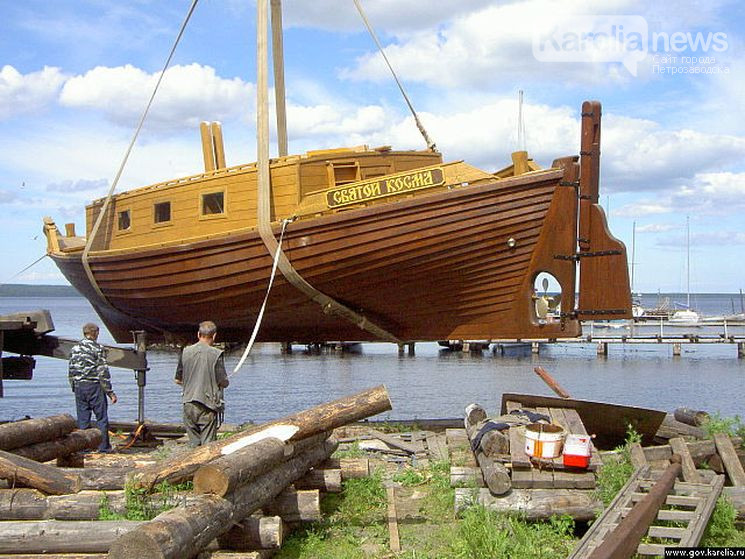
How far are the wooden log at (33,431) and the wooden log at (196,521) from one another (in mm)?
2567

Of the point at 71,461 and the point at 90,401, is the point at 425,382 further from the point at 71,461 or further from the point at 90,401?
the point at 71,461

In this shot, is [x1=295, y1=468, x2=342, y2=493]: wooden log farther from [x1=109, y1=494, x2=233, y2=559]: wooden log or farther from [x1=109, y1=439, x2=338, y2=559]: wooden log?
[x1=109, y1=494, x2=233, y2=559]: wooden log

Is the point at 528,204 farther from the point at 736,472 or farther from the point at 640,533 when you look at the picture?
the point at 640,533

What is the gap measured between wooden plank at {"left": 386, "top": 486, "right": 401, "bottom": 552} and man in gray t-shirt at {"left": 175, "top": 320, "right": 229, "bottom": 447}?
1990mm

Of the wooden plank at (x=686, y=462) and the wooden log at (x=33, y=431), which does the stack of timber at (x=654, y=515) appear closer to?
the wooden plank at (x=686, y=462)

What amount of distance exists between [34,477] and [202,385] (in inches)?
98.4

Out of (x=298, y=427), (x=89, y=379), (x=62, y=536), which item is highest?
(x=89, y=379)

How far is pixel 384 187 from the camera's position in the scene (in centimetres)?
1285

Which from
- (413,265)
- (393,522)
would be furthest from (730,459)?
(413,265)

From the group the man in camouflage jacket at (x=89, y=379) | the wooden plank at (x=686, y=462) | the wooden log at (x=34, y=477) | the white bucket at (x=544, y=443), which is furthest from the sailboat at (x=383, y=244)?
the wooden log at (x=34, y=477)

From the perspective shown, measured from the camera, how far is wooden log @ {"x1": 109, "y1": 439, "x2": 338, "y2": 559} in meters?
4.55

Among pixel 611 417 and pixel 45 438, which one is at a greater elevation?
pixel 45 438

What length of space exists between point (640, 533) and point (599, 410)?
17.0ft

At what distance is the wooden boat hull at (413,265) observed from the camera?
41.5 feet
